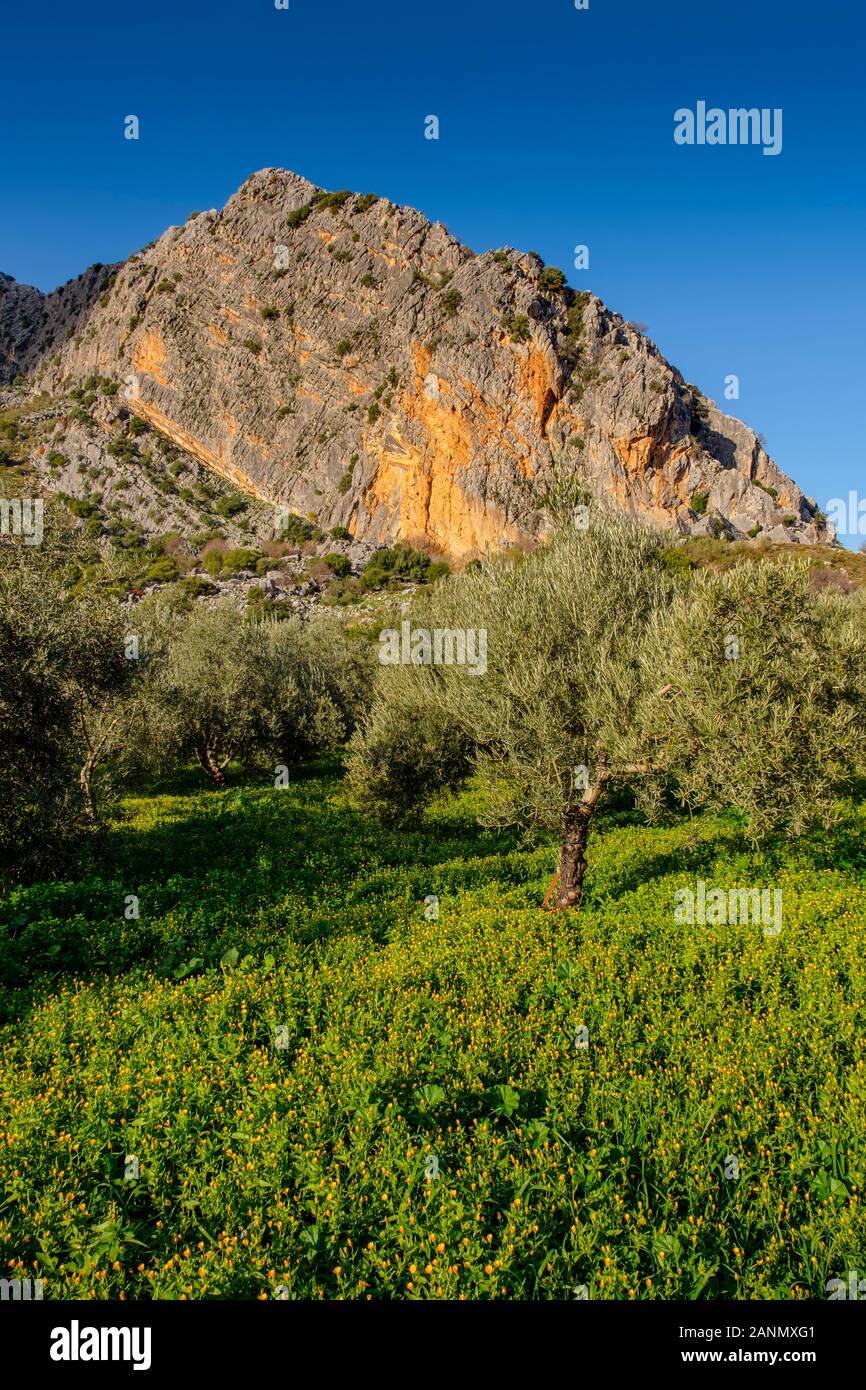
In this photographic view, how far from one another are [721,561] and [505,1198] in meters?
75.7

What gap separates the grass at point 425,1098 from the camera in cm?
452

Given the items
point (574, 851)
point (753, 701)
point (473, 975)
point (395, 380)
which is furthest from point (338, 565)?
point (473, 975)

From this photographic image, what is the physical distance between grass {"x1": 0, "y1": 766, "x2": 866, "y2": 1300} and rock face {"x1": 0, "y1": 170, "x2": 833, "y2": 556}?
76.3 meters

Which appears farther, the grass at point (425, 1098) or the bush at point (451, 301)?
the bush at point (451, 301)

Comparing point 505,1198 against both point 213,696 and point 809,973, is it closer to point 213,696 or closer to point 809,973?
point 809,973

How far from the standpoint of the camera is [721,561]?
7138 cm

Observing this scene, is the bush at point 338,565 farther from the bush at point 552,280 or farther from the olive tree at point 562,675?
the olive tree at point 562,675

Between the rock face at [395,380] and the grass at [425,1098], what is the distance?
250ft

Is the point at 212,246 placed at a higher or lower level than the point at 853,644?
higher

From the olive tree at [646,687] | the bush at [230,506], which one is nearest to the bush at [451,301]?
the bush at [230,506]

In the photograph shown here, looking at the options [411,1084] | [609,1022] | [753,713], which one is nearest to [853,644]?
[753,713]

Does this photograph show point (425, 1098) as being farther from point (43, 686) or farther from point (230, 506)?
point (230, 506)

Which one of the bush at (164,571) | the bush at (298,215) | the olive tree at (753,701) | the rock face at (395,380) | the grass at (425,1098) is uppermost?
the bush at (298,215)

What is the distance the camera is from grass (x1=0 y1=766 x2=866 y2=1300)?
14.8ft
